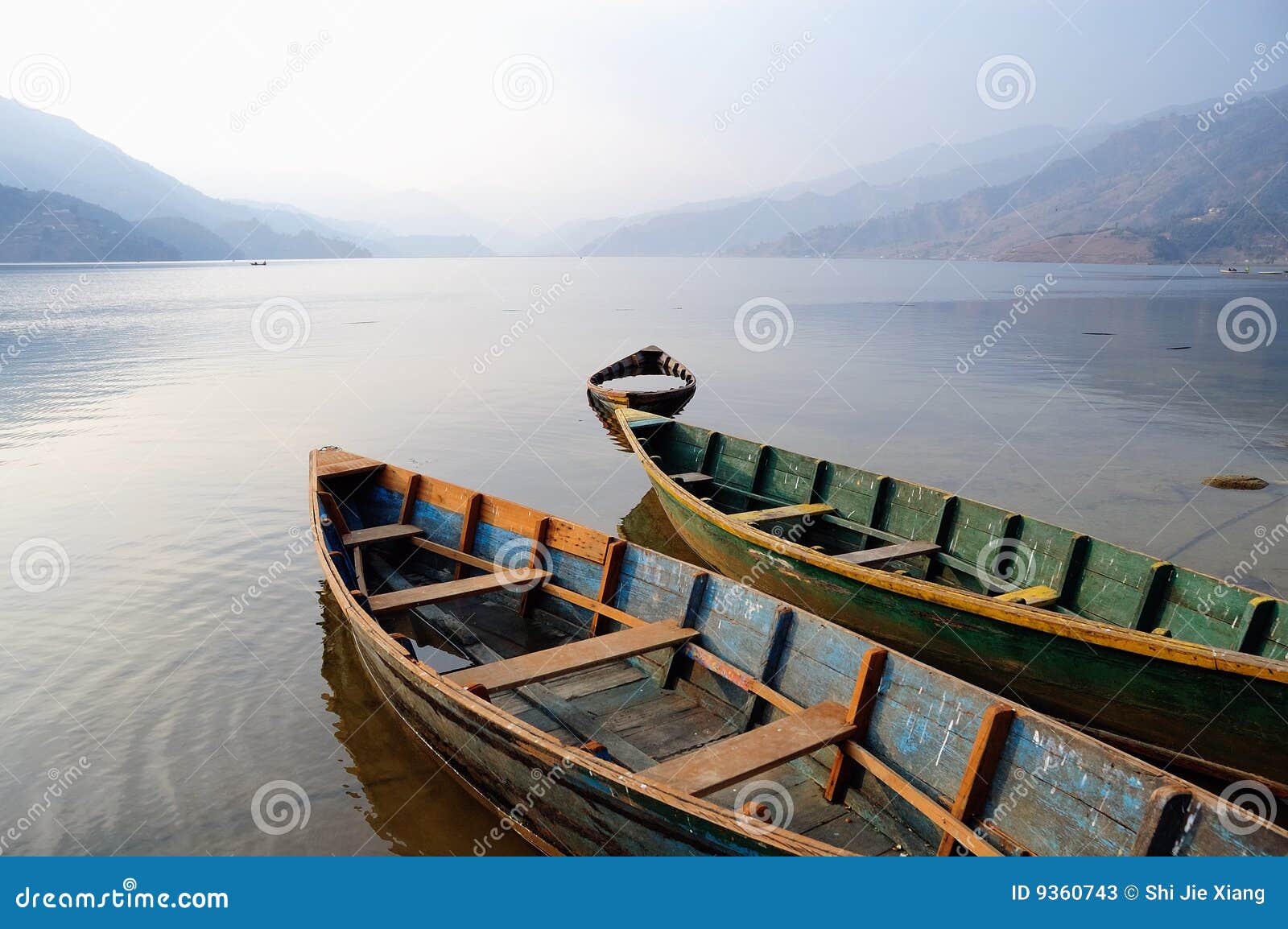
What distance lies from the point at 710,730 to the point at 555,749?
6.54 ft

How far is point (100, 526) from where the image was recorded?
46.9 feet

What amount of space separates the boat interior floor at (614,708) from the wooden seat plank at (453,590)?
0.61ft

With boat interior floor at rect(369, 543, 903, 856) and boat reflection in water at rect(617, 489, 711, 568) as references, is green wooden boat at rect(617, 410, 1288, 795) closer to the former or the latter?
boat reflection in water at rect(617, 489, 711, 568)

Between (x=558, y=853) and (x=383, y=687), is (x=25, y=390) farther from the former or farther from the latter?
(x=558, y=853)

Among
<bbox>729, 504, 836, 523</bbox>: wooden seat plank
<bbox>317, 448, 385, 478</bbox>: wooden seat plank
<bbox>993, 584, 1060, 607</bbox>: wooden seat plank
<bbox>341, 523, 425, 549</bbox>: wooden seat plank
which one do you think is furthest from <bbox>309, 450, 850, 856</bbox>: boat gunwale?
<bbox>729, 504, 836, 523</bbox>: wooden seat plank

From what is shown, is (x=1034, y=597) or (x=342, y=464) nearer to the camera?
(x=1034, y=597)

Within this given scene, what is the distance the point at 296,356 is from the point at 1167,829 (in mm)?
36902

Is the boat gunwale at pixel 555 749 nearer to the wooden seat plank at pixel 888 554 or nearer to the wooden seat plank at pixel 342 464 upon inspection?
the wooden seat plank at pixel 342 464

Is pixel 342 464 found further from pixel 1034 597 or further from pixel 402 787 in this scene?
pixel 1034 597

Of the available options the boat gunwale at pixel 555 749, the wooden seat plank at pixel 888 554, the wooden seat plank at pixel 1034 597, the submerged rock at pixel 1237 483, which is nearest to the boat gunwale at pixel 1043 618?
the wooden seat plank at pixel 1034 597

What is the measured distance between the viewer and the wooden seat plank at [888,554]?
9.60 meters

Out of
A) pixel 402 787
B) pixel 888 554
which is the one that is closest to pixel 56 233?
pixel 402 787

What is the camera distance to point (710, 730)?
7039 millimetres

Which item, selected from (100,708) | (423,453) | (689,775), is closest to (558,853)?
(689,775)
